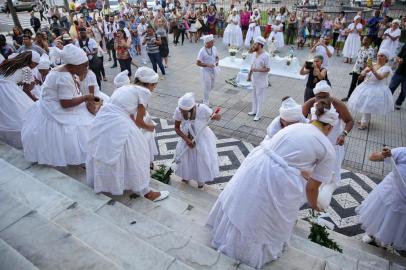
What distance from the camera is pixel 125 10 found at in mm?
20125

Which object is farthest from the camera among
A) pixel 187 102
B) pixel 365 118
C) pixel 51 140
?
pixel 365 118

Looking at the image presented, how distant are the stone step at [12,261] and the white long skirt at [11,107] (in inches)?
137

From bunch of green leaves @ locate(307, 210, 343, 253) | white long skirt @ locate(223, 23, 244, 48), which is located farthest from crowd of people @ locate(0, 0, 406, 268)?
white long skirt @ locate(223, 23, 244, 48)

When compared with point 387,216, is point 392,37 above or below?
above

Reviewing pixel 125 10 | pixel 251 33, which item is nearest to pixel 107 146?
pixel 251 33

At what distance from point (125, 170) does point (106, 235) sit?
1.09 meters

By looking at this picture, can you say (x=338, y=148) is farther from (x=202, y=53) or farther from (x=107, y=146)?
(x=202, y=53)

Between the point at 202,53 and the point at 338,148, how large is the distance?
14.8 feet

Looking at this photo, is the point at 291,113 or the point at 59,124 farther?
the point at 59,124

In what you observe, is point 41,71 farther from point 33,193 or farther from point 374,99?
point 374,99

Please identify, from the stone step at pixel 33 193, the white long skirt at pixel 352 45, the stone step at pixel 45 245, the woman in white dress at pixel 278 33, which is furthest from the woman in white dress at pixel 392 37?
the stone step at pixel 45 245

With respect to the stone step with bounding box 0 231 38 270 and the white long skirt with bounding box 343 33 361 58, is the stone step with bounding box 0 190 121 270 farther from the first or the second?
the white long skirt with bounding box 343 33 361 58

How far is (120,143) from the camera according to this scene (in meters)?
3.64

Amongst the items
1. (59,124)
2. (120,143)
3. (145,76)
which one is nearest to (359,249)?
(120,143)
